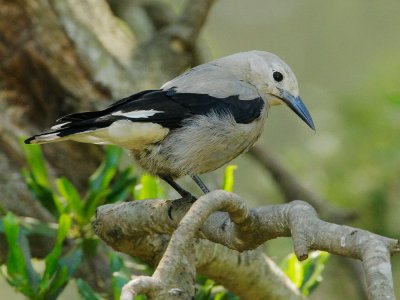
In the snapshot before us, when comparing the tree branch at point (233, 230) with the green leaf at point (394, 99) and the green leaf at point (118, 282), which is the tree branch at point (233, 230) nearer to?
the green leaf at point (118, 282)

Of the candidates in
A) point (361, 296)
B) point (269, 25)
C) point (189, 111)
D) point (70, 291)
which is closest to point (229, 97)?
point (189, 111)

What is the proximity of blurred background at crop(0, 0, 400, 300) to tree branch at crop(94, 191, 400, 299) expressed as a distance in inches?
43.9

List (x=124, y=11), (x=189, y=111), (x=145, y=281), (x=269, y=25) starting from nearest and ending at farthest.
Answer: (x=145, y=281) → (x=189, y=111) → (x=124, y=11) → (x=269, y=25)

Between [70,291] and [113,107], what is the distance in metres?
3.75

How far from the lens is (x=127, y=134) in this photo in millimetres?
3090

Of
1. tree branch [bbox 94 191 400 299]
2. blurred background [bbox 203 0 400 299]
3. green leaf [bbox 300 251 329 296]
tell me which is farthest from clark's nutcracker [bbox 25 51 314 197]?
blurred background [bbox 203 0 400 299]

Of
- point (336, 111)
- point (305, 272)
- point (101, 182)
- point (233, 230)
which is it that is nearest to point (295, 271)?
point (305, 272)

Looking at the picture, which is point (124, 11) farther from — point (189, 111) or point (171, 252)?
point (171, 252)

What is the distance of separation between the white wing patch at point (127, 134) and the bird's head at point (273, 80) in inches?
23.5

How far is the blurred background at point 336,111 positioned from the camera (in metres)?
5.07

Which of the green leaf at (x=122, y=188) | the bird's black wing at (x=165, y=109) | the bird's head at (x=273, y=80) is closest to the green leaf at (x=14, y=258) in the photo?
the bird's black wing at (x=165, y=109)

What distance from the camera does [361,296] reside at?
4.84 m

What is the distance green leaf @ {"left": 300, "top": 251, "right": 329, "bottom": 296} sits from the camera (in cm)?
350

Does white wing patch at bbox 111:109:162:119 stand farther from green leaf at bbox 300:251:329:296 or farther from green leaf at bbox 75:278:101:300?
green leaf at bbox 300:251:329:296
